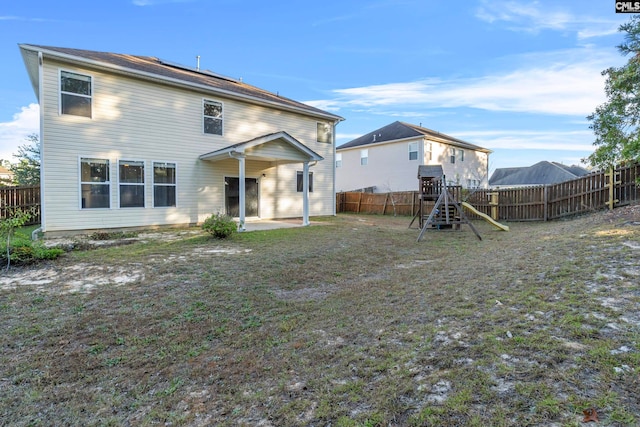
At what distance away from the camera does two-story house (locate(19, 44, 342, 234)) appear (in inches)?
389

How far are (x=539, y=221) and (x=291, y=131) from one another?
449 inches

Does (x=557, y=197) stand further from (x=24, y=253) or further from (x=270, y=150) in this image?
(x=24, y=253)

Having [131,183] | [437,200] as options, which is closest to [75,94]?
[131,183]

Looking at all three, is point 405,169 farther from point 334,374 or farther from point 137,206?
point 334,374

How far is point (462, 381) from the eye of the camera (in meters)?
2.37

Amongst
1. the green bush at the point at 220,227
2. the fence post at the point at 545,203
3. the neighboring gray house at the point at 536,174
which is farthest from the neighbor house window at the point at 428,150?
the neighboring gray house at the point at 536,174

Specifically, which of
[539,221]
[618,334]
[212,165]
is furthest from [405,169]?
[618,334]

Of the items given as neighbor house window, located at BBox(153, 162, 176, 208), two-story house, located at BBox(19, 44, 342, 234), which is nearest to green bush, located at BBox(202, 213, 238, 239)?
Answer: two-story house, located at BBox(19, 44, 342, 234)

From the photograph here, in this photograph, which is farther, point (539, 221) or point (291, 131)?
point (291, 131)

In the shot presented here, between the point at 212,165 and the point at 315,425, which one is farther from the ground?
the point at 212,165

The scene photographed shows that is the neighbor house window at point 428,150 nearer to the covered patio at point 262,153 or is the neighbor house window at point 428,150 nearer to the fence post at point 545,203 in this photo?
the fence post at point 545,203

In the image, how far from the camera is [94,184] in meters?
10.5

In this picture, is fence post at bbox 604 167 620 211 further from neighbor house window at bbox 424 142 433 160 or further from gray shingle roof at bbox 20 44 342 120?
neighbor house window at bbox 424 142 433 160

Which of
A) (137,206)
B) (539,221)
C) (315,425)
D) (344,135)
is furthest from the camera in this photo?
(344,135)
